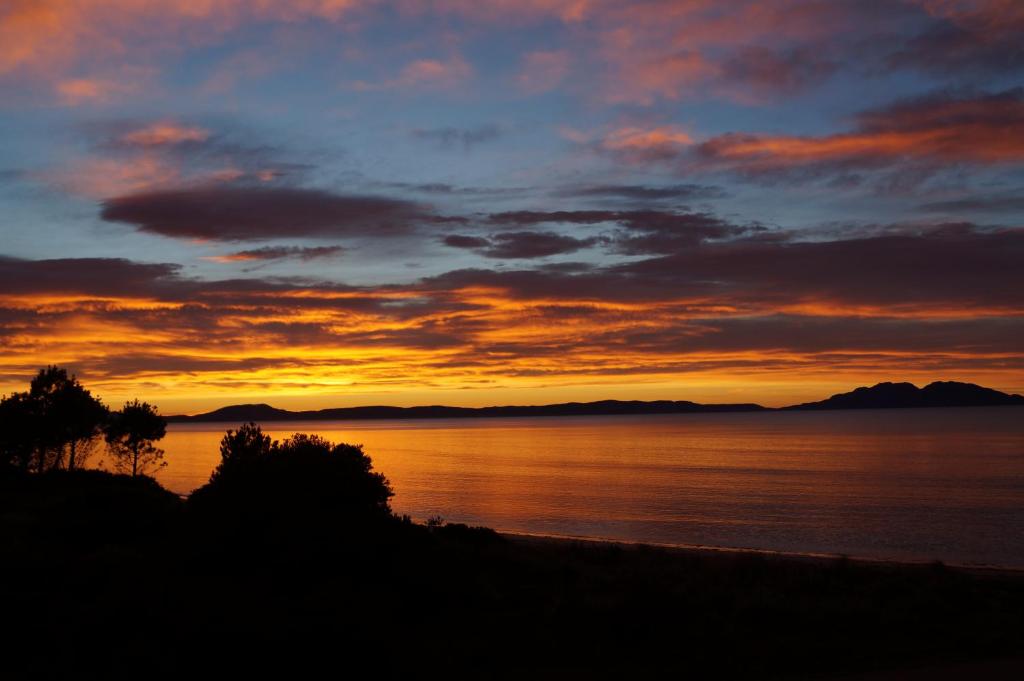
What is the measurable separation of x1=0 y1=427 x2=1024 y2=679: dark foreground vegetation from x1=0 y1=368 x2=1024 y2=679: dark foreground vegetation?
47mm

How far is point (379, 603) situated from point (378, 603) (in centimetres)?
4

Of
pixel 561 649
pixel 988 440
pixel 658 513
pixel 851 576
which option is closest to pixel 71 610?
Result: pixel 561 649

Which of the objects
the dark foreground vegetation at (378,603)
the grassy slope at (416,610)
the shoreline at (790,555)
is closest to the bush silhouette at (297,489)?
the dark foreground vegetation at (378,603)

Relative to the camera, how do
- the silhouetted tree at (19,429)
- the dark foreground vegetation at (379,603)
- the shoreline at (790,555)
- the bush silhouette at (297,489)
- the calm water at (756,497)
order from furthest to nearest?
the silhouetted tree at (19,429)
the calm water at (756,497)
the shoreline at (790,555)
the bush silhouette at (297,489)
the dark foreground vegetation at (379,603)

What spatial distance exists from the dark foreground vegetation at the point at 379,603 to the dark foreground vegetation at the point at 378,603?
0.15 ft

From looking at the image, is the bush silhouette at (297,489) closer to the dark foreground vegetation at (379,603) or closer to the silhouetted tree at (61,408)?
the dark foreground vegetation at (379,603)

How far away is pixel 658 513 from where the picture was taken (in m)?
53.0

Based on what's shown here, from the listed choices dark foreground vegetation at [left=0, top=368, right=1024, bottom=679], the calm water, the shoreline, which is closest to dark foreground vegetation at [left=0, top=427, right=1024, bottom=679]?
dark foreground vegetation at [left=0, top=368, right=1024, bottom=679]

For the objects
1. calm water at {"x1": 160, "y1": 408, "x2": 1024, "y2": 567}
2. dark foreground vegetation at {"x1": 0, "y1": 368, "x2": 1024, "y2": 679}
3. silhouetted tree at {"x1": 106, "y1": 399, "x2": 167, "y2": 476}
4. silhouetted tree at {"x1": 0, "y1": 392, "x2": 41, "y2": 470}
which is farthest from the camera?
silhouetted tree at {"x1": 106, "y1": 399, "x2": 167, "y2": 476}

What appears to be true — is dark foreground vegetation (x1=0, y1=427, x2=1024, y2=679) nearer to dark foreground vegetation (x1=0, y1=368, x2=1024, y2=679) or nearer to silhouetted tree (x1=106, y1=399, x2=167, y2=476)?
dark foreground vegetation (x1=0, y1=368, x2=1024, y2=679)

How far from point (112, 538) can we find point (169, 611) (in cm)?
1083

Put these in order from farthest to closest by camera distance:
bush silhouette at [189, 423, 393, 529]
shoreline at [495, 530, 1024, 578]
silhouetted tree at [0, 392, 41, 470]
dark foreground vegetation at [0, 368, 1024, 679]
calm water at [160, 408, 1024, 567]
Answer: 1. silhouetted tree at [0, 392, 41, 470]
2. calm water at [160, 408, 1024, 567]
3. shoreline at [495, 530, 1024, 578]
4. bush silhouette at [189, 423, 393, 529]
5. dark foreground vegetation at [0, 368, 1024, 679]

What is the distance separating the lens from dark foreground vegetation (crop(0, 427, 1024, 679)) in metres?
10.8

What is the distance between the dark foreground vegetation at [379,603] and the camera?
1082 centimetres
